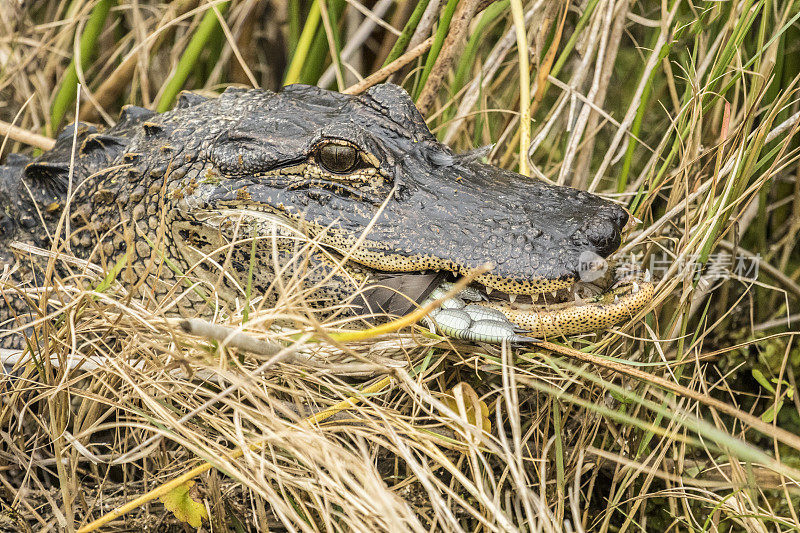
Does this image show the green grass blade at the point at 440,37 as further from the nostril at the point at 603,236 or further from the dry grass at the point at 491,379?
the nostril at the point at 603,236

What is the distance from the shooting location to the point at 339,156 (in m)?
2.16

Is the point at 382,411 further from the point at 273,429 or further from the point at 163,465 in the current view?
the point at 163,465

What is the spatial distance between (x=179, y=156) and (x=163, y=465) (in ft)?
3.17

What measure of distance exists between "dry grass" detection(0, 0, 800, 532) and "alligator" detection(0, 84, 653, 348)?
0.13 meters

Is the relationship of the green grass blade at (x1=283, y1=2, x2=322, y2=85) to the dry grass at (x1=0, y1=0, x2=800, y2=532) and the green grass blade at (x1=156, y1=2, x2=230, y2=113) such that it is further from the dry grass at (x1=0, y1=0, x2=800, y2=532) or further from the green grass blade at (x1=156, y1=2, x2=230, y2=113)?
the green grass blade at (x1=156, y1=2, x2=230, y2=113)

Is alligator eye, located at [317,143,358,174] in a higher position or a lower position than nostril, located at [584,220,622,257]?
lower

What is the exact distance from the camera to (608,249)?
1.89 metres

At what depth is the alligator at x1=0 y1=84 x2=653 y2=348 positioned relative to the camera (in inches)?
75.0

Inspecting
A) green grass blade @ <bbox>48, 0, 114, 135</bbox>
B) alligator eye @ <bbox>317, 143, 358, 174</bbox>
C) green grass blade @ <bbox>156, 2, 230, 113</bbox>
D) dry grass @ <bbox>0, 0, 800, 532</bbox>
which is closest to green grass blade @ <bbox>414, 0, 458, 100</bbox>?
dry grass @ <bbox>0, 0, 800, 532</bbox>

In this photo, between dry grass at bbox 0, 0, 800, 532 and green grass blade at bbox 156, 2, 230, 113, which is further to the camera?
green grass blade at bbox 156, 2, 230, 113

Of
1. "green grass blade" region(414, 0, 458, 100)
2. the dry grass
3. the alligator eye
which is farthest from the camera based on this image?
"green grass blade" region(414, 0, 458, 100)

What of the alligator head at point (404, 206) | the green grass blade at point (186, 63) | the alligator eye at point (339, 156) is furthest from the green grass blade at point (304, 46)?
the alligator eye at point (339, 156)

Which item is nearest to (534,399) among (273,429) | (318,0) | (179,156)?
(273,429)

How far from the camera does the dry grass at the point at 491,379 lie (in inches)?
66.4
